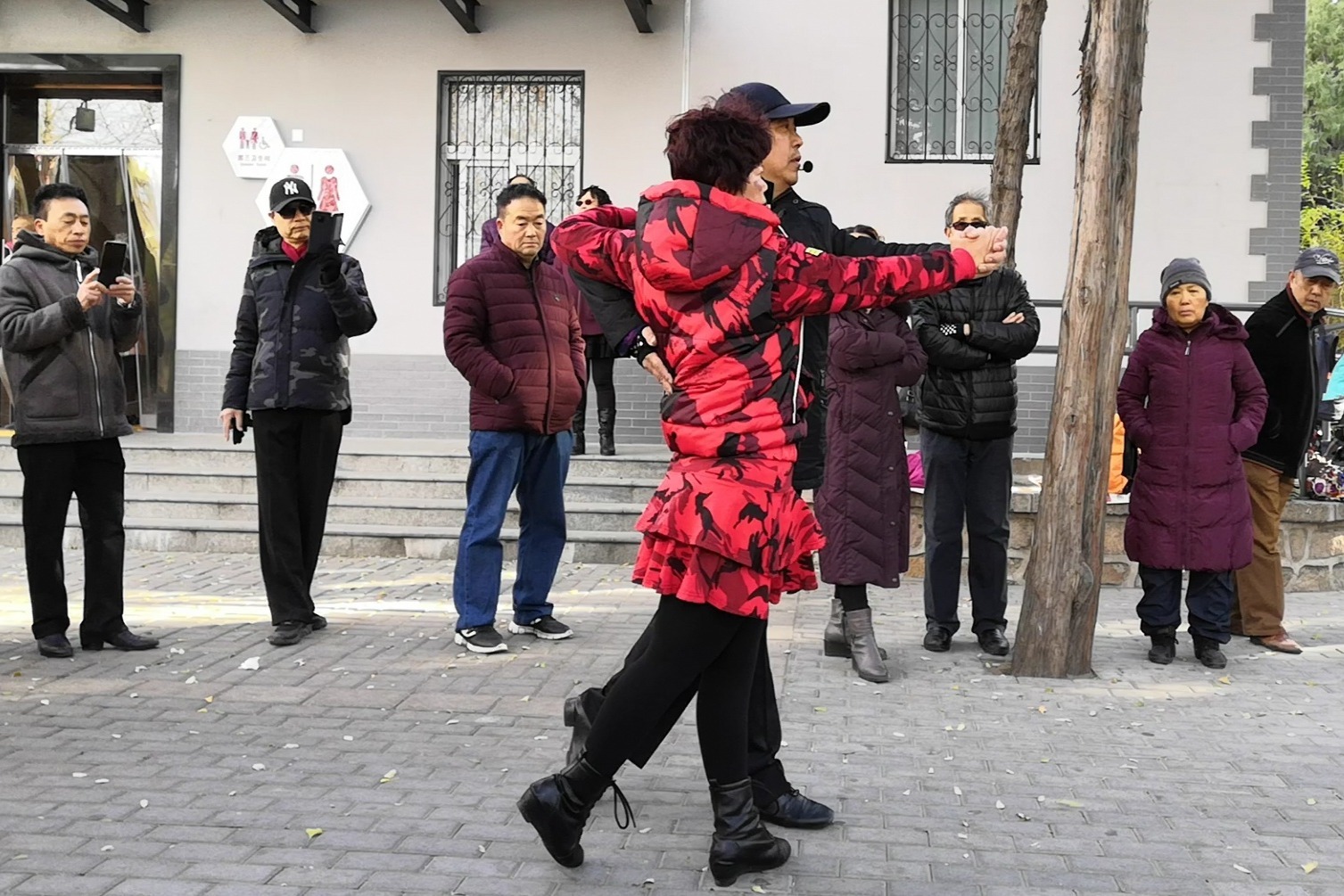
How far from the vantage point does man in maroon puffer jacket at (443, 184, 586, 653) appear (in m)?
6.81

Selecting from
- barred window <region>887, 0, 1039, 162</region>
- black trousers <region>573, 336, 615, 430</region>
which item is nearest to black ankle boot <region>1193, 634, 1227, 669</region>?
black trousers <region>573, 336, 615, 430</region>

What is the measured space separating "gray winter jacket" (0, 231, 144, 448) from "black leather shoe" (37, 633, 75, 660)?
0.90 metres

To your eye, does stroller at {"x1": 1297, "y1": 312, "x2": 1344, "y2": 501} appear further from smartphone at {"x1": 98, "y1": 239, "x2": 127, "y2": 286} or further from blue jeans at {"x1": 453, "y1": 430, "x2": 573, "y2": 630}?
smartphone at {"x1": 98, "y1": 239, "x2": 127, "y2": 286}

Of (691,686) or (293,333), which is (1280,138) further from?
(691,686)

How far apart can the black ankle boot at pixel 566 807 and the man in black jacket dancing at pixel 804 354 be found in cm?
15

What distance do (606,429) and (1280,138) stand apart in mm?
6669

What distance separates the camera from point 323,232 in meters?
6.69

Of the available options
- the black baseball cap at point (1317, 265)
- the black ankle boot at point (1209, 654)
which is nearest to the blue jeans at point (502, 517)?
the black ankle boot at point (1209, 654)

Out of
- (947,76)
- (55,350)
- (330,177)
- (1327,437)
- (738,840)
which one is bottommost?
(738,840)

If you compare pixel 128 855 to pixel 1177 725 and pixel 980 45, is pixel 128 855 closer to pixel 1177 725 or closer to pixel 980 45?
pixel 1177 725

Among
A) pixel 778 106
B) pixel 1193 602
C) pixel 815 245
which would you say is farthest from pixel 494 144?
pixel 778 106

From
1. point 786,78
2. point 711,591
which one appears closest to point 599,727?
point 711,591

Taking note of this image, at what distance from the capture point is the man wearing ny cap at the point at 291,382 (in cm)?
698

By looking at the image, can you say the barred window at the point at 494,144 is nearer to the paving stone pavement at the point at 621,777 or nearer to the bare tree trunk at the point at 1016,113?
the bare tree trunk at the point at 1016,113
